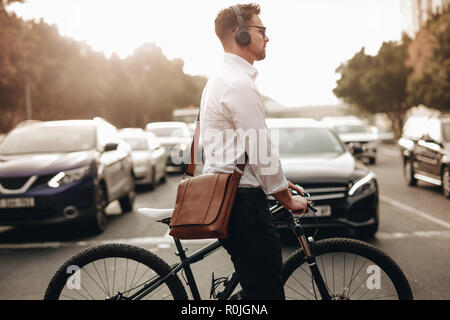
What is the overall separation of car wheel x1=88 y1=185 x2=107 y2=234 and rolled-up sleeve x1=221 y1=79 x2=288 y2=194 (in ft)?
19.2

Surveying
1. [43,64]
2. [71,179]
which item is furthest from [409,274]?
[43,64]

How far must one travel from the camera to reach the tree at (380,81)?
4956 cm

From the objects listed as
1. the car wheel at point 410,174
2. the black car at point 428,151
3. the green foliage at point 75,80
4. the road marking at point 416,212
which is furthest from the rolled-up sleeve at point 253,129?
the green foliage at point 75,80

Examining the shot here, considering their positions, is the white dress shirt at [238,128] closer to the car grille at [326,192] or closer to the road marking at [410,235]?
the car grille at [326,192]

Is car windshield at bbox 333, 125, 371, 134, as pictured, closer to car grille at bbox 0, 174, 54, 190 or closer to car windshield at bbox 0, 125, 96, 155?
car windshield at bbox 0, 125, 96, 155

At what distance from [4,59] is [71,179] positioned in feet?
60.7

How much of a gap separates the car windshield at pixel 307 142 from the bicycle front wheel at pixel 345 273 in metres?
5.25

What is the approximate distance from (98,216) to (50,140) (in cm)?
153

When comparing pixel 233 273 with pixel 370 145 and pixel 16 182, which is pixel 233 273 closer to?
pixel 16 182

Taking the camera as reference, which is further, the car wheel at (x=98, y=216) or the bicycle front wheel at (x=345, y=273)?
the car wheel at (x=98, y=216)

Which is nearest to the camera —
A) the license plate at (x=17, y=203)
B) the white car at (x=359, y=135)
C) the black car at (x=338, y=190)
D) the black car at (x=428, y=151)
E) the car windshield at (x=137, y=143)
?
the black car at (x=338, y=190)

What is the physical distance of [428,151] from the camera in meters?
12.3

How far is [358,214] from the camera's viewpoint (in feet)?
23.1
